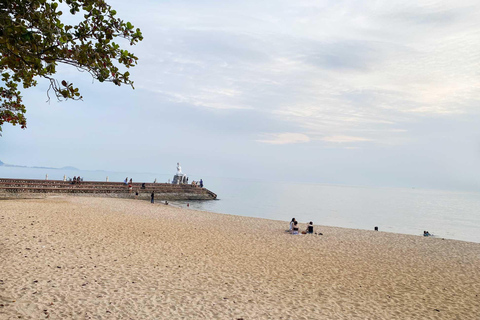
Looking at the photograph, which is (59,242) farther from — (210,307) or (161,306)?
(210,307)

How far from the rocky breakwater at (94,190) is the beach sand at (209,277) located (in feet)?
68.7

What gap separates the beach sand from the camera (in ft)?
25.8

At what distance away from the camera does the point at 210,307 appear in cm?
806

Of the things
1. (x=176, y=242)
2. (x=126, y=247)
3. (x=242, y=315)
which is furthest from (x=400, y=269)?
(x=126, y=247)

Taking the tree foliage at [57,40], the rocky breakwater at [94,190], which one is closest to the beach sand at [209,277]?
the tree foliage at [57,40]

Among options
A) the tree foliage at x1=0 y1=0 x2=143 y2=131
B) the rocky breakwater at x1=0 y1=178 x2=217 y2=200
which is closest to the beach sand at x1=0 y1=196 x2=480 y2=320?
the tree foliage at x1=0 y1=0 x2=143 y2=131

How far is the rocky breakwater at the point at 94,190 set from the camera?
35.9 metres

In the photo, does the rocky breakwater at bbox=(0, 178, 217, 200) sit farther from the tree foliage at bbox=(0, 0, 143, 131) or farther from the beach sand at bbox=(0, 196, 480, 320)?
the tree foliage at bbox=(0, 0, 143, 131)

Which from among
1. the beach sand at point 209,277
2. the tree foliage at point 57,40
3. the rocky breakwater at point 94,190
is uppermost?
the tree foliage at point 57,40

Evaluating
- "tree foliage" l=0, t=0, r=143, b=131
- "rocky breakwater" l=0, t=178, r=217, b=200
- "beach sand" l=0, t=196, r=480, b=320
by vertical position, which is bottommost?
"beach sand" l=0, t=196, r=480, b=320

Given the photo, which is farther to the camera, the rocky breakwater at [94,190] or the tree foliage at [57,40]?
the rocky breakwater at [94,190]

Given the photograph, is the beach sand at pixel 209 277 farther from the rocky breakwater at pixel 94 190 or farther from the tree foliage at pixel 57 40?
the rocky breakwater at pixel 94 190

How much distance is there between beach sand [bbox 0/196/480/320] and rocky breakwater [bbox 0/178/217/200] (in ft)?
68.7

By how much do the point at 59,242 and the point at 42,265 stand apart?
139 inches
